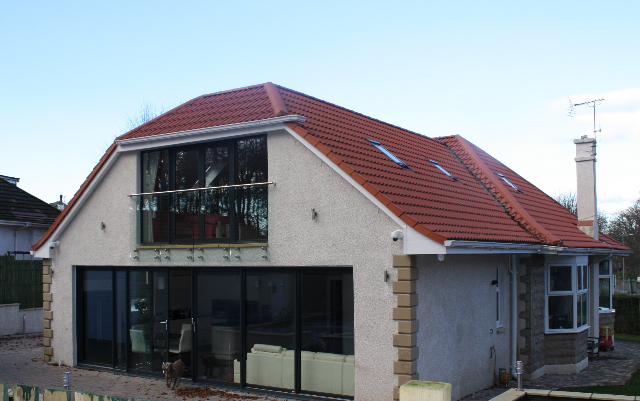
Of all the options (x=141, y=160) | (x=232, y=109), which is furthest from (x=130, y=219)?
(x=232, y=109)

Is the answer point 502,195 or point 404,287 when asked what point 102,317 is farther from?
point 502,195

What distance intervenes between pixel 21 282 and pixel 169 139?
11875 mm

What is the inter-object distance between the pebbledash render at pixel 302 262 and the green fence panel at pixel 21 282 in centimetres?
673

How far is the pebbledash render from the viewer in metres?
10.4

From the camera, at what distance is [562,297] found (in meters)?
15.2

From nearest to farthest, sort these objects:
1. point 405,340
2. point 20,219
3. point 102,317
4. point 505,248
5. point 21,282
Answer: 1. point 405,340
2. point 505,248
3. point 102,317
4. point 21,282
5. point 20,219

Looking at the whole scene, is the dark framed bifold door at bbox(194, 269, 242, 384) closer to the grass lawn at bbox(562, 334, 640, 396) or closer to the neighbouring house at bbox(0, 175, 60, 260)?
the grass lawn at bbox(562, 334, 640, 396)

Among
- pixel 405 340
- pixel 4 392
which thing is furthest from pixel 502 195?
pixel 4 392

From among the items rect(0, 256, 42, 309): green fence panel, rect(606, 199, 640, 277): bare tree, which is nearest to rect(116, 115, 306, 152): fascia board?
rect(0, 256, 42, 309): green fence panel

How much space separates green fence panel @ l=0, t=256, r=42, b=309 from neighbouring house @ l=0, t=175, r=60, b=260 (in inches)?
115

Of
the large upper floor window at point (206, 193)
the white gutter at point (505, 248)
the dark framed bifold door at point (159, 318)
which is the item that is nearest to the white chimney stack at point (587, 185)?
the white gutter at point (505, 248)

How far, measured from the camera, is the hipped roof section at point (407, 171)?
10734mm

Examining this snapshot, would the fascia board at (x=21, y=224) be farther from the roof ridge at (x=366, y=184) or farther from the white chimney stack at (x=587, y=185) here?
the white chimney stack at (x=587, y=185)

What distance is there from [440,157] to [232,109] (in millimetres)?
6220
